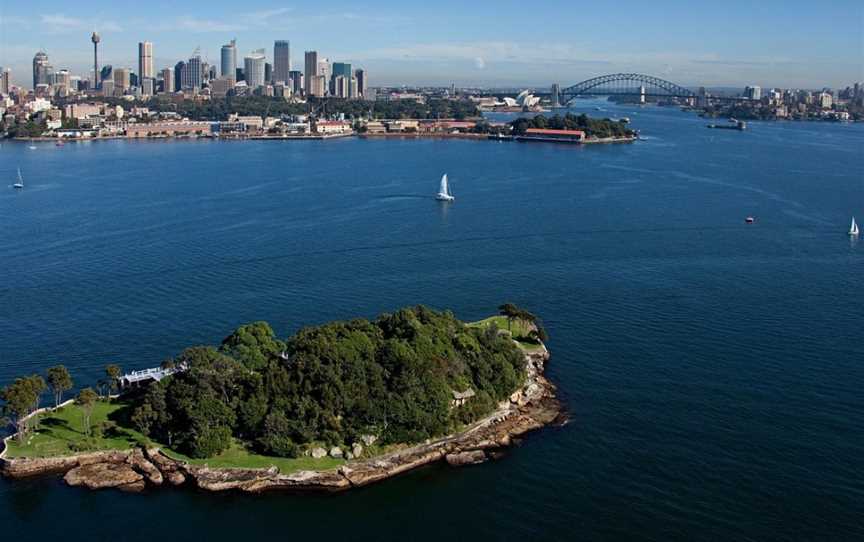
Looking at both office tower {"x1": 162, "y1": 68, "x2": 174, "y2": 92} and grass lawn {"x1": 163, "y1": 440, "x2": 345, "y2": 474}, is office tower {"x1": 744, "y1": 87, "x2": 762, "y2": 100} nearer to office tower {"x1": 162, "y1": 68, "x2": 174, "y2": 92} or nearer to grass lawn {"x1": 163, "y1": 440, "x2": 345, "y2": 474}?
office tower {"x1": 162, "y1": 68, "x2": 174, "y2": 92}

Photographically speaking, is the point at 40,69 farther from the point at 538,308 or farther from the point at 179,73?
Result: the point at 538,308

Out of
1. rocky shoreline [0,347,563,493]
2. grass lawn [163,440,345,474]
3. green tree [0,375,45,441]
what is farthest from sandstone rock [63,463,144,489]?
green tree [0,375,45,441]

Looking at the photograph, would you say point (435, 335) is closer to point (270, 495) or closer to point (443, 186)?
point (270, 495)

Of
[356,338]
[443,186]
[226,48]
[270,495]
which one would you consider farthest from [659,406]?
[226,48]

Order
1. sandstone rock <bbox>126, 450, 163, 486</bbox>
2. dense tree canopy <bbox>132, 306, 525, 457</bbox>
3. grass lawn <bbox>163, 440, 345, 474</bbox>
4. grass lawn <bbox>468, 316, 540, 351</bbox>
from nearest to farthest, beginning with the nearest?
sandstone rock <bbox>126, 450, 163, 486</bbox>, grass lawn <bbox>163, 440, 345, 474</bbox>, dense tree canopy <bbox>132, 306, 525, 457</bbox>, grass lawn <bbox>468, 316, 540, 351</bbox>

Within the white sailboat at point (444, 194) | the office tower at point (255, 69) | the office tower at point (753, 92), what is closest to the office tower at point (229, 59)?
the office tower at point (255, 69)

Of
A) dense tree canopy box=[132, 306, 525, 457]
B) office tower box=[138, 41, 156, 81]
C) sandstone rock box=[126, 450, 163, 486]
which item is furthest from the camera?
office tower box=[138, 41, 156, 81]
